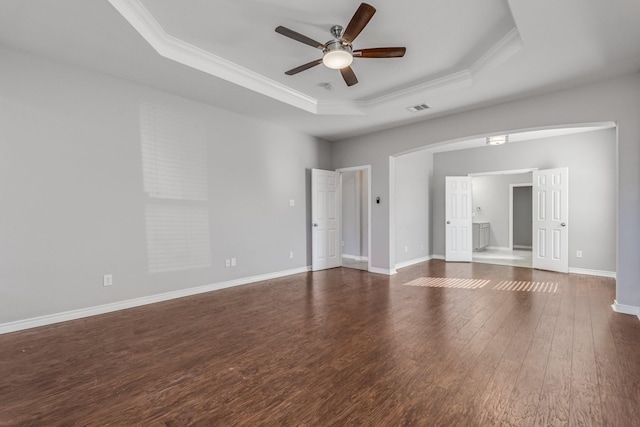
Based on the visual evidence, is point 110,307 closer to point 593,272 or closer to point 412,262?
point 412,262

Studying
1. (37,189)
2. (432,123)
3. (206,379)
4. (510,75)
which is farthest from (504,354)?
(37,189)

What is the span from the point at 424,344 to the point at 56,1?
4.23m

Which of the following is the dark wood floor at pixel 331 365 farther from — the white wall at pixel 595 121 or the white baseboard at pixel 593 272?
the white baseboard at pixel 593 272

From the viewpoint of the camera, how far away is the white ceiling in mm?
2625

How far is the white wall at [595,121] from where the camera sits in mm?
3467

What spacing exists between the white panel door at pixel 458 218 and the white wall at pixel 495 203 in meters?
2.43

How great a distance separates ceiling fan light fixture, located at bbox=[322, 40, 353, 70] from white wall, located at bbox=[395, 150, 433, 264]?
3.86 m

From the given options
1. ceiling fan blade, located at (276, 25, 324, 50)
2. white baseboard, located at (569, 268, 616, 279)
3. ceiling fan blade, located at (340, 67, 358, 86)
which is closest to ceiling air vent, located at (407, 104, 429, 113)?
ceiling fan blade, located at (340, 67, 358, 86)

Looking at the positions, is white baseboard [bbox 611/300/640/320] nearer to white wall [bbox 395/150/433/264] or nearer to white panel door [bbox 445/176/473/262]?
white wall [bbox 395/150/433/264]

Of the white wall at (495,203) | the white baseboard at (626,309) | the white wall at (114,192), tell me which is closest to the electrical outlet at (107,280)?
the white wall at (114,192)

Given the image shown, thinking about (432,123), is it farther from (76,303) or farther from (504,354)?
(76,303)

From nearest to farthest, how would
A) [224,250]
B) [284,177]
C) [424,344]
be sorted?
1. [424,344]
2. [224,250]
3. [284,177]

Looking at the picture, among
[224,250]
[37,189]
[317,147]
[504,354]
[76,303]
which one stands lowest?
[504,354]

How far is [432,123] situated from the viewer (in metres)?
5.21
